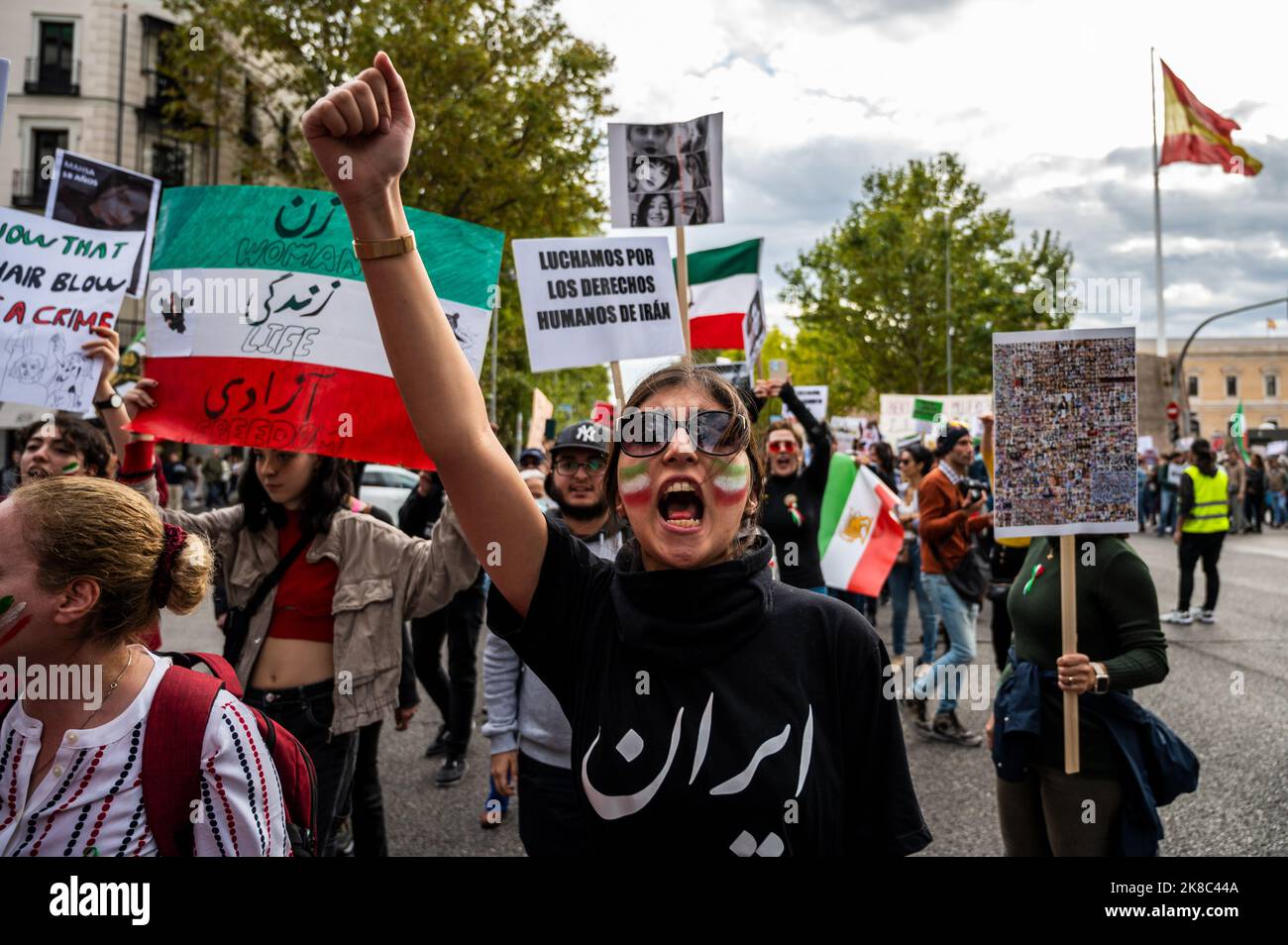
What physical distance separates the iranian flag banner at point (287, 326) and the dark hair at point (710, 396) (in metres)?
1.59

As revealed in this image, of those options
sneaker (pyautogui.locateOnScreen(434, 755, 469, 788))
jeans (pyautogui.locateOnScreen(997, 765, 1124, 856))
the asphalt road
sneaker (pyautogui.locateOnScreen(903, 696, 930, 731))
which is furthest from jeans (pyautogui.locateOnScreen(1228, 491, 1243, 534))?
jeans (pyautogui.locateOnScreen(997, 765, 1124, 856))

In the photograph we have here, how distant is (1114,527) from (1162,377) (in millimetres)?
29264

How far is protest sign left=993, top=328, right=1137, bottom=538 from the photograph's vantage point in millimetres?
2857

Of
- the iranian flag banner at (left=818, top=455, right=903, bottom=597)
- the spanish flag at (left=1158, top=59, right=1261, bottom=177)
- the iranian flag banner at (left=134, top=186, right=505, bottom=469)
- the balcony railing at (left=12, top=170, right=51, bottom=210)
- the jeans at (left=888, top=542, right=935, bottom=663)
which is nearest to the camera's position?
the iranian flag banner at (left=134, top=186, right=505, bottom=469)

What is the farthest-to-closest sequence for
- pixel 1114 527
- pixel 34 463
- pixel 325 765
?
pixel 34 463
pixel 325 765
pixel 1114 527

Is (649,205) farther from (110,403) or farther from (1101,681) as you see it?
(1101,681)

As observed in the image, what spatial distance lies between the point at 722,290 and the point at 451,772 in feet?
13.1

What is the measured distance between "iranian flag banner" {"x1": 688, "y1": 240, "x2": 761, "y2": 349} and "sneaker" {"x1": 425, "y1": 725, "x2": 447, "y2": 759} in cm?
341

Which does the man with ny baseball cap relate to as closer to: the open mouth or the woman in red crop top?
the woman in red crop top

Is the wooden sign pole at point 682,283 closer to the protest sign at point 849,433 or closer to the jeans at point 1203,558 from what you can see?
the protest sign at point 849,433

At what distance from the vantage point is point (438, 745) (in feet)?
18.8
